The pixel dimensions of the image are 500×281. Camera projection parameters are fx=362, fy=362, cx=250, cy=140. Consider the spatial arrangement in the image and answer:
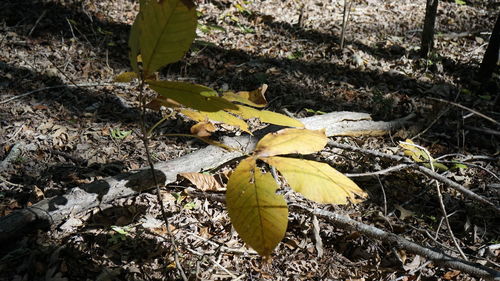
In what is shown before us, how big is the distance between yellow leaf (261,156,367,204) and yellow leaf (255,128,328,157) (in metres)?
0.07

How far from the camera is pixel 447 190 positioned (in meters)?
2.78

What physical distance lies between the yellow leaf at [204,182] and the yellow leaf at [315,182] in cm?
142

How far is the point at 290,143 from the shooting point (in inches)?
38.8

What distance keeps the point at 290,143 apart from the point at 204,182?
1.36 meters

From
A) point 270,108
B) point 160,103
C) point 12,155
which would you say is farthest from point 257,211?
point 270,108

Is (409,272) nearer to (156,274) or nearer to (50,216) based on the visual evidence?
(156,274)

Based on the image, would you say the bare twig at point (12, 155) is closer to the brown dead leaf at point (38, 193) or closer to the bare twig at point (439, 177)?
the brown dead leaf at point (38, 193)

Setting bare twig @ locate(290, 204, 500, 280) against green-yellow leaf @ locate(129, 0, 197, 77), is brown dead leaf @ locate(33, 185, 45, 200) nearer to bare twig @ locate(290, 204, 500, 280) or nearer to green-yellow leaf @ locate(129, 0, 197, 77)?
bare twig @ locate(290, 204, 500, 280)

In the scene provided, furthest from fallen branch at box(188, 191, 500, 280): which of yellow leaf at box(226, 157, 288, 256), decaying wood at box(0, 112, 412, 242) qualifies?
yellow leaf at box(226, 157, 288, 256)

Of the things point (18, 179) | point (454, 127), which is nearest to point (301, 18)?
point (454, 127)

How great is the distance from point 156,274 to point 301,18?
510 cm

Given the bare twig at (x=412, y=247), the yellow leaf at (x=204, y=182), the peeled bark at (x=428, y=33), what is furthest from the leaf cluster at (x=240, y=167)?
the peeled bark at (x=428, y=33)

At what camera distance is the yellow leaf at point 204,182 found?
2.22 metres

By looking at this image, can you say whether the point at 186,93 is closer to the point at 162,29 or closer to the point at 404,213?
the point at 162,29
